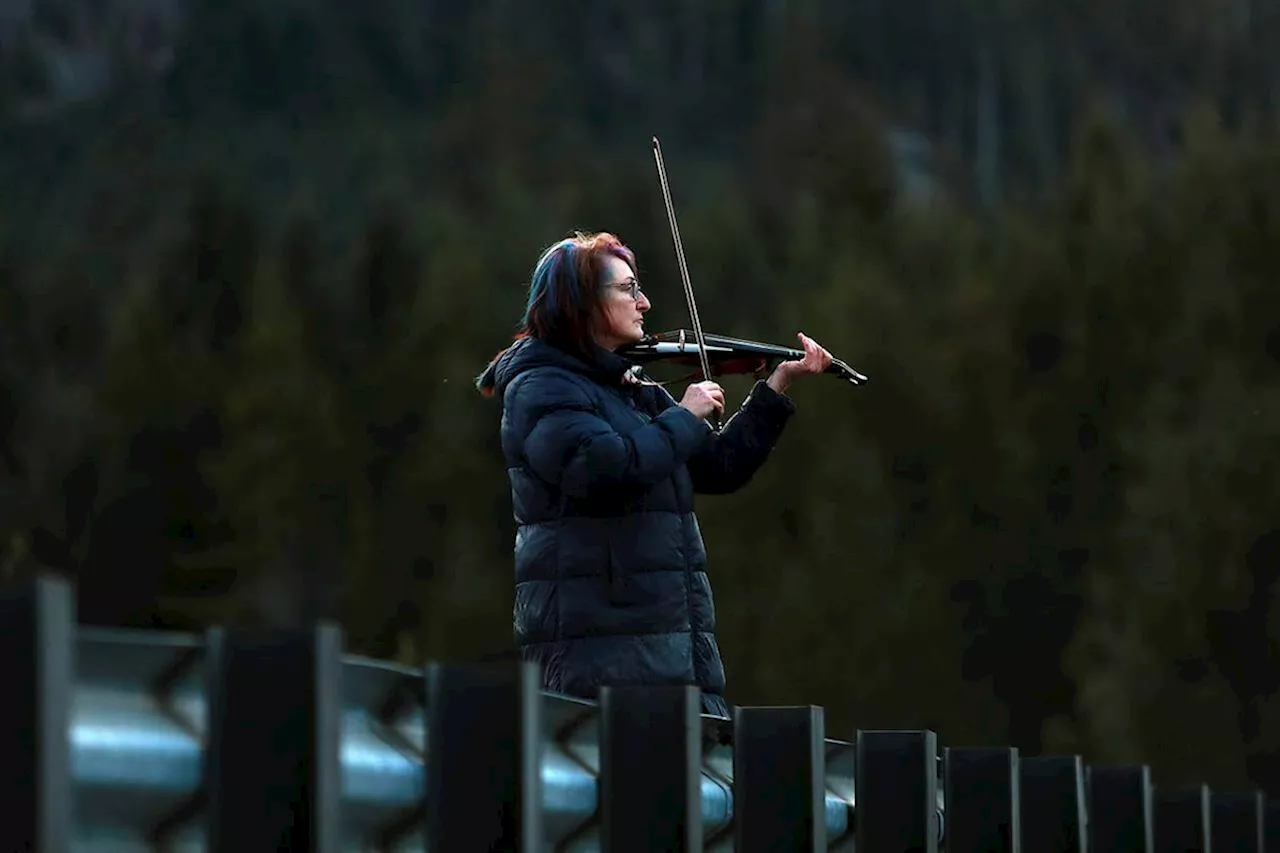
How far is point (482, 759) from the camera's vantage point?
380 cm

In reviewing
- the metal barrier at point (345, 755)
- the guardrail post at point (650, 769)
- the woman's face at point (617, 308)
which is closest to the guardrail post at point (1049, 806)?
the woman's face at point (617, 308)

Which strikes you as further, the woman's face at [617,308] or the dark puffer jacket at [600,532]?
the woman's face at [617,308]

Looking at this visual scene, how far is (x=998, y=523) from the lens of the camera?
63.5 metres

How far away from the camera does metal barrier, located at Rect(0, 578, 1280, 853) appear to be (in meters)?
2.77

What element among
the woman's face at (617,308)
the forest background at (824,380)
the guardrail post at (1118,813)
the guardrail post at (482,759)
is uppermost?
the forest background at (824,380)

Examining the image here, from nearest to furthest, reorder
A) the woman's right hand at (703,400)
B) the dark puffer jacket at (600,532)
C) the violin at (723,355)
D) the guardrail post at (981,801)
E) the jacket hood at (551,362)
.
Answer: the guardrail post at (981,801) < the dark puffer jacket at (600,532) < the jacket hood at (551,362) < the woman's right hand at (703,400) < the violin at (723,355)

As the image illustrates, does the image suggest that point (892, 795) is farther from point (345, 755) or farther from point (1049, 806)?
point (345, 755)

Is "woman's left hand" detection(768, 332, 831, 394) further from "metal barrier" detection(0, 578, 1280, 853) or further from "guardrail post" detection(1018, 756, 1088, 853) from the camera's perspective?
"metal barrier" detection(0, 578, 1280, 853)

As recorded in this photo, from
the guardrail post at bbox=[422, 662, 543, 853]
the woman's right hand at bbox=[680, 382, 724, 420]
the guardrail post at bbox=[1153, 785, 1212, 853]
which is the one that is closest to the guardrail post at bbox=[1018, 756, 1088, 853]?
the woman's right hand at bbox=[680, 382, 724, 420]

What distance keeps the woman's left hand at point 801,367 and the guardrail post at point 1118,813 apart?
1094mm

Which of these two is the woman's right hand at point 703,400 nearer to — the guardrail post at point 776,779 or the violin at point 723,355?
the violin at point 723,355

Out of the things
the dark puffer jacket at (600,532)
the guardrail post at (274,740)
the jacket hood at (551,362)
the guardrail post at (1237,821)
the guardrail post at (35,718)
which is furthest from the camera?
the guardrail post at (1237,821)

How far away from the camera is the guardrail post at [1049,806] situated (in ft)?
23.1

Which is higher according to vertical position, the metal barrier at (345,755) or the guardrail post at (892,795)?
the guardrail post at (892,795)
